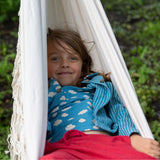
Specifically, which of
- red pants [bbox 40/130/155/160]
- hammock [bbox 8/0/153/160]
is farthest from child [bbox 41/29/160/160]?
hammock [bbox 8/0/153/160]

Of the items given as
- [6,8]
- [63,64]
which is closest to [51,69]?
[63,64]

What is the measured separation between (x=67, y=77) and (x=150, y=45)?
246cm

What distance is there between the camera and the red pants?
1.60 meters

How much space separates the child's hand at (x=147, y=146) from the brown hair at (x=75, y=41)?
0.68 meters

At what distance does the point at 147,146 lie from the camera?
67.1 inches

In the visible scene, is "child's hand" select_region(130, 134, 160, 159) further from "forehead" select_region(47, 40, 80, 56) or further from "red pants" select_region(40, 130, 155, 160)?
"forehead" select_region(47, 40, 80, 56)

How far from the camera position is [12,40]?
4.50 metres

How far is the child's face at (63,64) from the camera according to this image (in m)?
2.33

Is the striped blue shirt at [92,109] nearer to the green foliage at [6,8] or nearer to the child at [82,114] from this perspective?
the child at [82,114]

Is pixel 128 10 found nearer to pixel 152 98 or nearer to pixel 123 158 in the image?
pixel 152 98

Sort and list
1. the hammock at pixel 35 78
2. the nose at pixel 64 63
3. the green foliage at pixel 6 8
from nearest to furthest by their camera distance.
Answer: the hammock at pixel 35 78 → the nose at pixel 64 63 → the green foliage at pixel 6 8

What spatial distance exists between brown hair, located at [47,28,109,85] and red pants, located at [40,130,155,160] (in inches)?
25.6

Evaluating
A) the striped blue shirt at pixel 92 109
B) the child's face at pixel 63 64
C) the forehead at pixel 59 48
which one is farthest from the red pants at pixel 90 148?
the forehead at pixel 59 48

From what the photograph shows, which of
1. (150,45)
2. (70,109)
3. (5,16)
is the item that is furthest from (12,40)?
(70,109)
